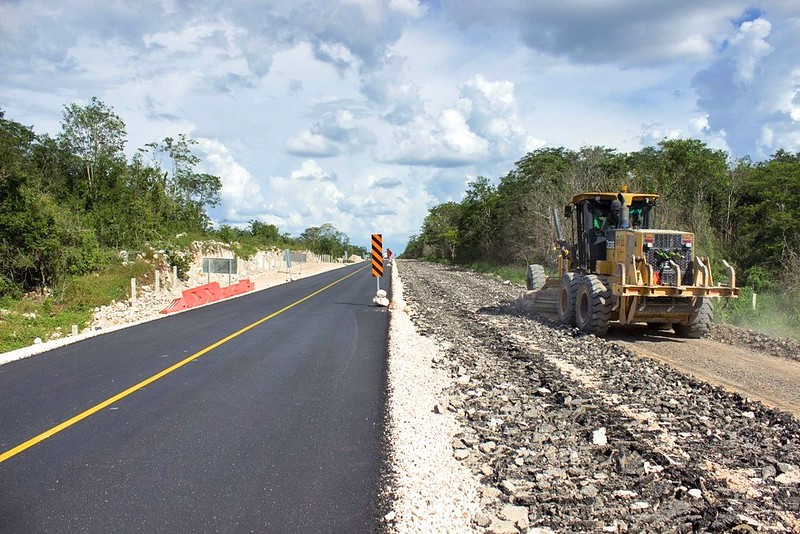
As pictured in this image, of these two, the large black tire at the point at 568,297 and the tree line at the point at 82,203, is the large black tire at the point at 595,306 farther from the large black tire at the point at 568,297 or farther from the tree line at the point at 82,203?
the tree line at the point at 82,203

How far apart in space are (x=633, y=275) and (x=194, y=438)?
31.7 ft

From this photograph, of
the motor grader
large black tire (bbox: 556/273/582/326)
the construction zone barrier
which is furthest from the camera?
the construction zone barrier

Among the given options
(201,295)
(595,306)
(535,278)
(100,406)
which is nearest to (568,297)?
(595,306)

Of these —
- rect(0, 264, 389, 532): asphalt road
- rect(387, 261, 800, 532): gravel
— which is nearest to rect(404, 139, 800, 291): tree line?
rect(387, 261, 800, 532): gravel

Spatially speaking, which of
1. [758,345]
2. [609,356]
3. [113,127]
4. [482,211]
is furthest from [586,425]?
[482,211]

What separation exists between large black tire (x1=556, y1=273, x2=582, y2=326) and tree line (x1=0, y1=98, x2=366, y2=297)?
19589 millimetres

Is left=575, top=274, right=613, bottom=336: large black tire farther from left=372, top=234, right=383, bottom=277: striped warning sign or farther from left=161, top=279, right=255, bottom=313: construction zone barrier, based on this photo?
left=161, top=279, right=255, bottom=313: construction zone barrier

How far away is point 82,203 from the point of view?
38.7 meters

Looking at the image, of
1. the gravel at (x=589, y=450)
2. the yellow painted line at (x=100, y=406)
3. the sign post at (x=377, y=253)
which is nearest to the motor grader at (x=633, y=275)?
the gravel at (x=589, y=450)

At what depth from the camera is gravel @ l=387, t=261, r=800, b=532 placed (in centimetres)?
483

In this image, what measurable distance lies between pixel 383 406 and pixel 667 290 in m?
7.49

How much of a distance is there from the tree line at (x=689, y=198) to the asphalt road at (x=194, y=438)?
1546cm

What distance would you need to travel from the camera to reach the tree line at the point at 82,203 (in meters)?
23.5

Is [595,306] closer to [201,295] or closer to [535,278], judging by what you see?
[535,278]
